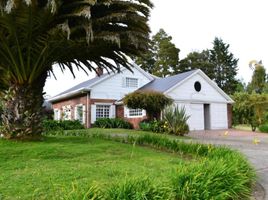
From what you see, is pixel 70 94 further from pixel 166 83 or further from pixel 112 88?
pixel 166 83

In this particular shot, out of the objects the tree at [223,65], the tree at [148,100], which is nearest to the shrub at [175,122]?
the tree at [148,100]

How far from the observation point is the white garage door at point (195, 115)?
2738 cm

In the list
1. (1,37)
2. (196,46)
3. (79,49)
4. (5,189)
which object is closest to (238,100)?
(79,49)

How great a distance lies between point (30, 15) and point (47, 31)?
0.86 m

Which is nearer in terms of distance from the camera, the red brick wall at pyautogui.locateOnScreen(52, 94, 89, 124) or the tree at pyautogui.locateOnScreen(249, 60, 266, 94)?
the red brick wall at pyautogui.locateOnScreen(52, 94, 89, 124)

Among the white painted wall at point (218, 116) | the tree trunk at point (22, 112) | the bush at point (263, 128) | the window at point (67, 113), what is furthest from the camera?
the window at point (67, 113)

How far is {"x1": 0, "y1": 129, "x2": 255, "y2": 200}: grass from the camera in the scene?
15.3 feet

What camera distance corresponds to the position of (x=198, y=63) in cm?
5828

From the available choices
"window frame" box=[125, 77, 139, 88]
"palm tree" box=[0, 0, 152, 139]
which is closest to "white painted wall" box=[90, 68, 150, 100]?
"window frame" box=[125, 77, 139, 88]

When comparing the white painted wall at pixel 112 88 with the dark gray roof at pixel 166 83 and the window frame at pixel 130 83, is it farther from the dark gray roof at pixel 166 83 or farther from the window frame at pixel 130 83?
the dark gray roof at pixel 166 83

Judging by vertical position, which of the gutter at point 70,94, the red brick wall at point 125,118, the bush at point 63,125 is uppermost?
the gutter at point 70,94

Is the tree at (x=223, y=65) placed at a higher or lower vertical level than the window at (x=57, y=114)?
higher

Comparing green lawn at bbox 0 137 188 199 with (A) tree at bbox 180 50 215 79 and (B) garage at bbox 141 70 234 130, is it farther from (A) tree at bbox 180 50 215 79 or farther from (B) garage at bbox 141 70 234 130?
(A) tree at bbox 180 50 215 79

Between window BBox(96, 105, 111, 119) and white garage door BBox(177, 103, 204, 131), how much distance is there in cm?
631
